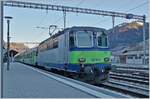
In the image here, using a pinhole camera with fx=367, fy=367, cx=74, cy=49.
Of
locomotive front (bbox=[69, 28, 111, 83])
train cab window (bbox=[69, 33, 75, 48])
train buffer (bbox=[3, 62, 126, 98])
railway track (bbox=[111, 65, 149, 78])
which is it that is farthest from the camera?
railway track (bbox=[111, 65, 149, 78])

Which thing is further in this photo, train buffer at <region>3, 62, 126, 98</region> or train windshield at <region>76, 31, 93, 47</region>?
train windshield at <region>76, 31, 93, 47</region>

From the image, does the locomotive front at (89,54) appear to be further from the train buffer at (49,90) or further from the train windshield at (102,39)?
the train buffer at (49,90)

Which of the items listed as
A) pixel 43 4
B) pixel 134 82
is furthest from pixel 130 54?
pixel 134 82

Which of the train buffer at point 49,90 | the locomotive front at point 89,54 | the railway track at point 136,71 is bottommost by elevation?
the railway track at point 136,71

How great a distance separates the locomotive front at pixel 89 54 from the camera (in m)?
18.6

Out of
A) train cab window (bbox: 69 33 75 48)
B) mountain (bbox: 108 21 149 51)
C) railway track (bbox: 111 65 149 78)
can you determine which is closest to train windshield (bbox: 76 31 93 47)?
train cab window (bbox: 69 33 75 48)

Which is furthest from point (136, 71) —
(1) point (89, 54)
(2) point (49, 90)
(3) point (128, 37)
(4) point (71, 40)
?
(3) point (128, 37)

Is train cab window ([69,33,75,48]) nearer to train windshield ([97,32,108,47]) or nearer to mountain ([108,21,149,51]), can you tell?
train windshield ([97,32,108,47])

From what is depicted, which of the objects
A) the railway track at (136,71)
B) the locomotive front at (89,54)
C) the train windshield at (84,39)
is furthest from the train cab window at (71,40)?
the railway track at (136,71)

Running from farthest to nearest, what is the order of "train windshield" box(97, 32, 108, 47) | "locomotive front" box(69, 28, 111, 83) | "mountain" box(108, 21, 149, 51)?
1. "mountain" box(108, 21, 149, 51)
2. "train windshield" box(97, 32, 108, 47)
3. "locomotive front" box(69, 28, 111, 83)

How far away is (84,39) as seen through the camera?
1928 centimetres

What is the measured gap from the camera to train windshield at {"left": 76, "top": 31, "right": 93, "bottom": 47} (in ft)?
62.2

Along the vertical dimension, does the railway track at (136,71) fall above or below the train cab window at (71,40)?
below

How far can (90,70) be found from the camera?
1855 centimetres
